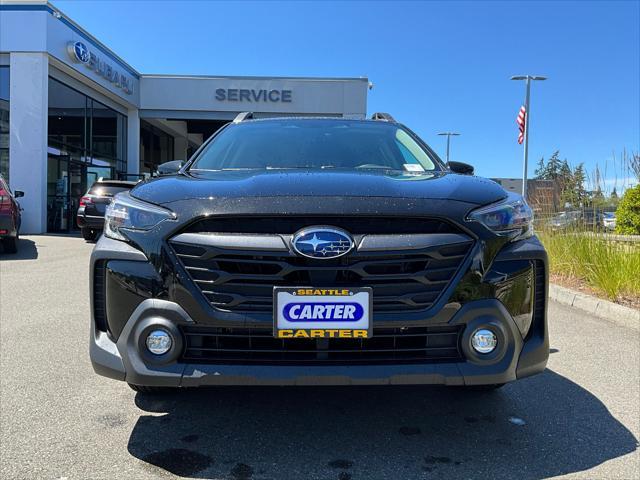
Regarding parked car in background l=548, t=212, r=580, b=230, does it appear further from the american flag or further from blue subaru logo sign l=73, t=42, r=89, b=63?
the american flag

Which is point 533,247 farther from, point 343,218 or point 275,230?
point 275,230

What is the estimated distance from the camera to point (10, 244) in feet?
31.2

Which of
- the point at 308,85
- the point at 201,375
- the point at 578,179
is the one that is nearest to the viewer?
the point at 201,375

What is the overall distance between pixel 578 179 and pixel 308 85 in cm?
1584

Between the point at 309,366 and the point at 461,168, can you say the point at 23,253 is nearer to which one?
the point at 461,168

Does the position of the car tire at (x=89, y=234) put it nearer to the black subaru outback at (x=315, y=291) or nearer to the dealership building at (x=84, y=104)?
the dealership building at (x=84, y=104)

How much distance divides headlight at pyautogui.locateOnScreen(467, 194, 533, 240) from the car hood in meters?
0.05

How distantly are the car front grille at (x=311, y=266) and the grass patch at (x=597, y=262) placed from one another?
4348 mm

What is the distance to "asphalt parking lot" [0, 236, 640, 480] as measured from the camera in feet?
7.27

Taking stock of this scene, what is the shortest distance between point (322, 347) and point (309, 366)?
0.09 m

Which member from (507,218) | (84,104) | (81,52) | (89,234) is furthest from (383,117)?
(84,104)

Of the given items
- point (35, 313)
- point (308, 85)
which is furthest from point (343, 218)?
point (308, 85)

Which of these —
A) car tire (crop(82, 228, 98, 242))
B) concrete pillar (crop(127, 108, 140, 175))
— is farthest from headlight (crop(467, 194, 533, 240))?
concrete pillar (crop(127, 108, 140, 175))

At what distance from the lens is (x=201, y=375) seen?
2.07m
